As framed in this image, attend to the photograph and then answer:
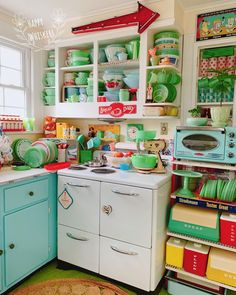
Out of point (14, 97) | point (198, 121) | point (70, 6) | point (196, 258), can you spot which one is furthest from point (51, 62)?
point (196, 258)

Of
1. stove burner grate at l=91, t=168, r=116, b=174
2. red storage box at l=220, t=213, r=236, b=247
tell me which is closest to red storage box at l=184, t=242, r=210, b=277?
red storage box at l=220, t=213, r=236, b=247

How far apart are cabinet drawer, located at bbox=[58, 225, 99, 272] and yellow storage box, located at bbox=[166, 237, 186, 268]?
0.58 meters

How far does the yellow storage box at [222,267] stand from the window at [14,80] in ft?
7.85

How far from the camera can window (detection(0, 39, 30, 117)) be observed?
100 inches

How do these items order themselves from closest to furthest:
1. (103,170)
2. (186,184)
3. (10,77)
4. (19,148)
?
(186,184), (103,170), (19,148), (10,77)

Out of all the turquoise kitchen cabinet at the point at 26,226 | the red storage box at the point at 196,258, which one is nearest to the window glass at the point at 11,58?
the turquoise kitchen cabinet at the point at 26,226

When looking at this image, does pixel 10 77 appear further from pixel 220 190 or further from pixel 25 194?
pixel 220 190

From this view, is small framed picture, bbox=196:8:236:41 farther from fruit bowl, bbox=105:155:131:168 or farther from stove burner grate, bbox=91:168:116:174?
stove burner grate, bbox=91:168:116:174

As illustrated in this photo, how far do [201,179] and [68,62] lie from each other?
190cm

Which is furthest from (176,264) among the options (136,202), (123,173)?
(123,173)

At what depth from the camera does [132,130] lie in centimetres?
254

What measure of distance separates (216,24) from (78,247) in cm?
233

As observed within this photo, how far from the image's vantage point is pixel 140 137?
2.16 meters

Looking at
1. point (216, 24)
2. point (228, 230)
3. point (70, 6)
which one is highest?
point (70, 6)
